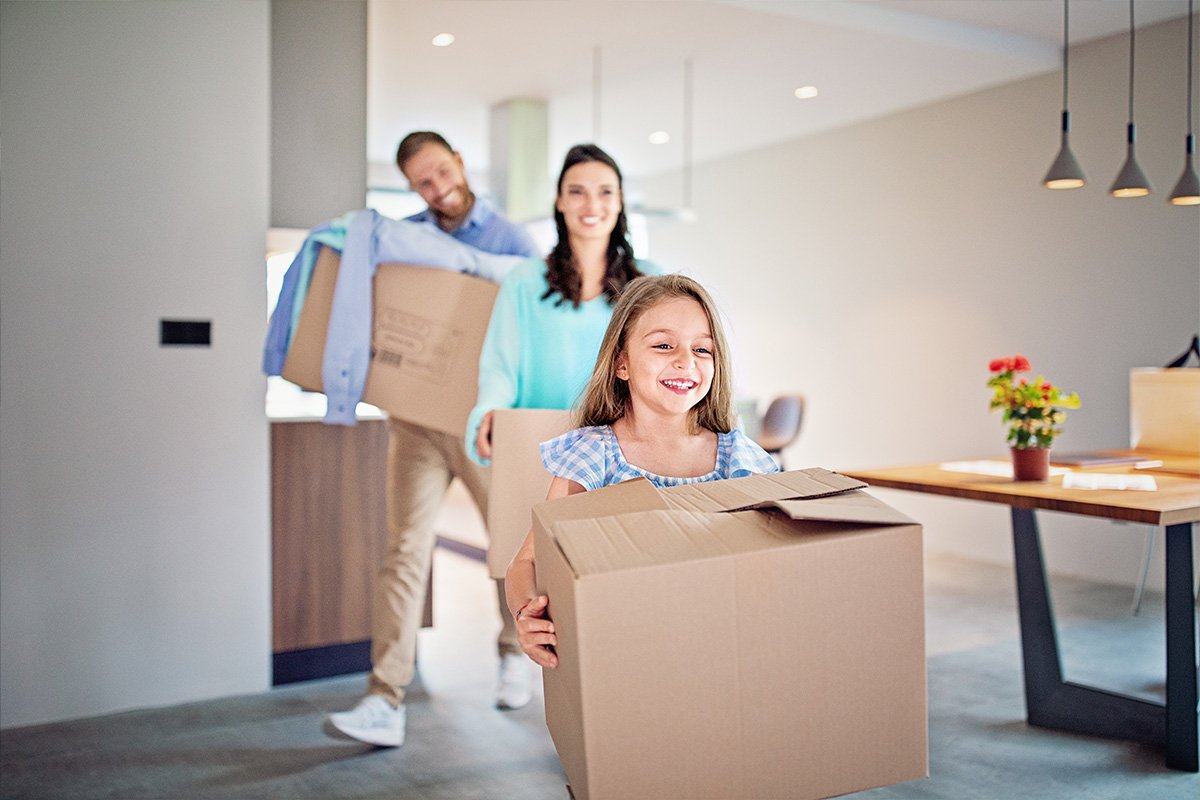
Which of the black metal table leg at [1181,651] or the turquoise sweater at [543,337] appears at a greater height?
the turquoise sweater at [543,337]

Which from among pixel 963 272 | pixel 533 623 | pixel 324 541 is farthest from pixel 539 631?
pixel 963 272

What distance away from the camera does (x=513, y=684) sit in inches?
118

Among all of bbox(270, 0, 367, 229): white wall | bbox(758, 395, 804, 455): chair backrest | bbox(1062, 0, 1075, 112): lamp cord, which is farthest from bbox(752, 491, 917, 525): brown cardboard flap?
bbox(758, 395, 804, 455): chair backrest

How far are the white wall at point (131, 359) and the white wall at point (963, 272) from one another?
140 inches

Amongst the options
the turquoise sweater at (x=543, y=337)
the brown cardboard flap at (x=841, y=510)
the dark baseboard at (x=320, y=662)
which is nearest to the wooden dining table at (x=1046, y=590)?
the turquoise sweater at (x=543, y=337)

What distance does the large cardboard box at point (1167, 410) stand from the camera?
10.6 feet

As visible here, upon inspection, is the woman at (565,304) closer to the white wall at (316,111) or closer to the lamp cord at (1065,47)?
the white wall at (316,111)

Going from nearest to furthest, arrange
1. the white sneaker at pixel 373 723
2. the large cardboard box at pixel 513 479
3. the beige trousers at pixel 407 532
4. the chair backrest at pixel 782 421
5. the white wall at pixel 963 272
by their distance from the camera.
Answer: the large cardboard box at pixel 513 479 → the white sneaker at pixel 373 723 → the beige trousers at pixel 407 532 → the white wall at pixel 963 272 → the chair backrest at pixel 782 421

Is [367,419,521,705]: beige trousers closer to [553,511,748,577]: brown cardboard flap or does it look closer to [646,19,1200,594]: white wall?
[553,511,748,577]: brown cardboard flap

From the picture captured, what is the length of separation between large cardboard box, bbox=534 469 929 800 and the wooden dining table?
1204 millimetres

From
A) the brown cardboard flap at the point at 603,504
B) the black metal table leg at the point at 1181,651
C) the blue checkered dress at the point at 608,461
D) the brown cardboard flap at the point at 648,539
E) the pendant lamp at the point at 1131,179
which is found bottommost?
the black metal table leg at the point at 1181,651

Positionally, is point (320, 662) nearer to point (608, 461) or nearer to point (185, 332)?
point (185, 332)

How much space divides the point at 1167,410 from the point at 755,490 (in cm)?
252

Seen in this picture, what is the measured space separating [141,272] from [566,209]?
1350 millimetres
